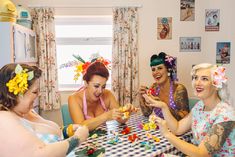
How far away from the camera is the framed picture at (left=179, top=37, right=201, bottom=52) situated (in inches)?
146

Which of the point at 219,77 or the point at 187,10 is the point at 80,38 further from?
the point at 219,77

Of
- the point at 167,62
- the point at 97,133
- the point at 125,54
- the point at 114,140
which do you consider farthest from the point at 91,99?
the point at 125,54

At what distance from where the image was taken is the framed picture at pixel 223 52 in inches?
144

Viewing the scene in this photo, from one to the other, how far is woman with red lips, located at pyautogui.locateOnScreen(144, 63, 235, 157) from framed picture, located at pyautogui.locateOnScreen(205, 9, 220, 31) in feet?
7.55

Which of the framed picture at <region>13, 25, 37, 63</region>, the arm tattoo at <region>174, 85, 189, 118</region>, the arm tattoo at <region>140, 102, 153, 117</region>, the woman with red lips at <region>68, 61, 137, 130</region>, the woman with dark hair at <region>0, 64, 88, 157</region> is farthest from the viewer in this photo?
the framed picture at <region>13, 25, 37, 63</region>

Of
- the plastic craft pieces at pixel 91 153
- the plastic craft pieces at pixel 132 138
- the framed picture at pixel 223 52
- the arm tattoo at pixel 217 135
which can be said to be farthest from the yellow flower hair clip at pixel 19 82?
the framed picture at pixel 223 52

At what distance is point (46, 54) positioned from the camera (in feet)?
11.6

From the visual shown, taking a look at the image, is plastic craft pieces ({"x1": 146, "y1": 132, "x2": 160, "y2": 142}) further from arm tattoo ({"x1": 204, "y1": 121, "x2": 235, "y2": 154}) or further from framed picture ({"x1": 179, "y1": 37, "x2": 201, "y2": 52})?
framed picture ({"x1": 179, "y1": 37, "x2": 201, "y2": 52})

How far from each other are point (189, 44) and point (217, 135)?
2.50m

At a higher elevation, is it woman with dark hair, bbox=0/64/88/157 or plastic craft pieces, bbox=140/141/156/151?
woman with dark hair, bbox=0/64/88/157

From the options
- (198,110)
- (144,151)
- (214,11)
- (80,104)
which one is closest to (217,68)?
(198,110)

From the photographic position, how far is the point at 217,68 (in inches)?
63.2

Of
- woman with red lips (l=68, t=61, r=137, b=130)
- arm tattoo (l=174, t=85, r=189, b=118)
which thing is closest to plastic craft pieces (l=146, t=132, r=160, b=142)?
woman with red lips (l=68, t=61, r=137, b=130)

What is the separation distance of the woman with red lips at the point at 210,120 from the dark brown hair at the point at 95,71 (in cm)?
81
